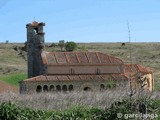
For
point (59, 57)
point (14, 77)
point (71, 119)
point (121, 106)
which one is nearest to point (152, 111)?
point (121, 106)

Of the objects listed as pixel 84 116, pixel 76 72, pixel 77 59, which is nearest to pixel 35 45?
pixel 77 59

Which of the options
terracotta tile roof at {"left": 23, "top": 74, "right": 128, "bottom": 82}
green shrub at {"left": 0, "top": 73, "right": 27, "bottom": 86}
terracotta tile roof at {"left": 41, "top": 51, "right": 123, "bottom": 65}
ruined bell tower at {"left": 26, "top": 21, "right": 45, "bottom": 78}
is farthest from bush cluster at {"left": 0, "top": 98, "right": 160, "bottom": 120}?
green shrub at {"left": 0, "top": 73, "right": 27, "bottom": 86}

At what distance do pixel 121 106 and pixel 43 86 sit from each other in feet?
124

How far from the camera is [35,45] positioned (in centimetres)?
6200

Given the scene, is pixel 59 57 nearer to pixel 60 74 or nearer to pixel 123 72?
pixel 60 74

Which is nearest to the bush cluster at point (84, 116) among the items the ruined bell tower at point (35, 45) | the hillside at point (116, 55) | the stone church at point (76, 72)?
the stone church at point (76, 72)

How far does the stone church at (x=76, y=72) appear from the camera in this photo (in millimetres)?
52888

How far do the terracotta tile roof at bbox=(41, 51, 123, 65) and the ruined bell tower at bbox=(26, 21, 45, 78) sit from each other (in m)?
3.67

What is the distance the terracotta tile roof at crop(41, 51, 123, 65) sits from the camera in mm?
56156

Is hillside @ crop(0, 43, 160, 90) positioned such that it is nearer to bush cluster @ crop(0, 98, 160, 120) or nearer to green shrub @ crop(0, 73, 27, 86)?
green shrub @ crop(0, 73, 27, 86)

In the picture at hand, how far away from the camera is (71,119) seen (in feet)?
50.9

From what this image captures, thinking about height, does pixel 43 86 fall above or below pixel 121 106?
below

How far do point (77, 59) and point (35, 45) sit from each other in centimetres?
792

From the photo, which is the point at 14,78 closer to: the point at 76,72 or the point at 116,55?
the point at 76,72
